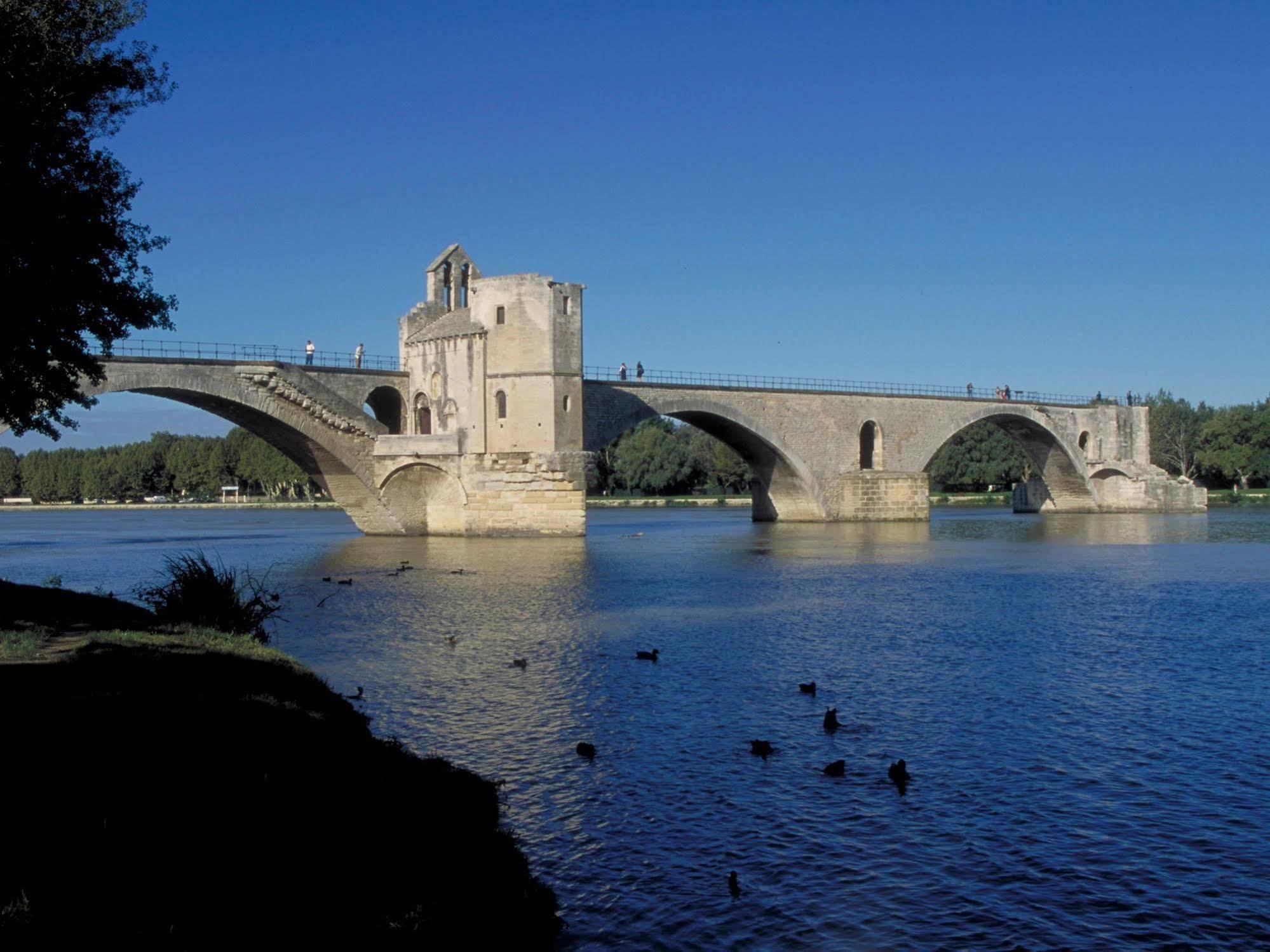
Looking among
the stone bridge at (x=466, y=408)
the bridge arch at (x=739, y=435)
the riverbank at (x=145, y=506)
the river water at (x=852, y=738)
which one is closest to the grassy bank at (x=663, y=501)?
the riverbank at (x=145, y=506)

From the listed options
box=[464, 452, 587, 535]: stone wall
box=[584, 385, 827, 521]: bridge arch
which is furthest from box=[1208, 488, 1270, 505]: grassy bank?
box=[464, 452, 587, 535]: stone wall

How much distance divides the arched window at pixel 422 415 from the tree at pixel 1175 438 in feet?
245

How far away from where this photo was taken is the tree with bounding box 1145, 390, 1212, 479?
101625mm

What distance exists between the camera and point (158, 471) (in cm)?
12788

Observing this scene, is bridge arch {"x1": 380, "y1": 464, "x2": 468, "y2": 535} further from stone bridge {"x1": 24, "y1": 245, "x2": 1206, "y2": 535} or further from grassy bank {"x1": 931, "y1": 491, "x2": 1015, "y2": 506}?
grassy bank {"x1": 931, "y1": 491, "x2": 1015, "y2": 506}

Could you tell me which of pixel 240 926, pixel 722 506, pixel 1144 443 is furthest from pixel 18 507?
pixel 240 926

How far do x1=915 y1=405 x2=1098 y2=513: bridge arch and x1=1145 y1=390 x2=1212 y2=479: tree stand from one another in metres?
29.8

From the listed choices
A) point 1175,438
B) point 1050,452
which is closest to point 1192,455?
point 1175,438

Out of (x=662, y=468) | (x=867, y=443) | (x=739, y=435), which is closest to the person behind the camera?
(x=739, y=435)

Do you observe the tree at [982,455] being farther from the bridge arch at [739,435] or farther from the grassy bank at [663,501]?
the bridge arch at [739,435]

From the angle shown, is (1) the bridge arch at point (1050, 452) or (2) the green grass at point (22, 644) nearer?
(2) the green grass at point (22, 644)

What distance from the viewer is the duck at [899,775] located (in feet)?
35.9

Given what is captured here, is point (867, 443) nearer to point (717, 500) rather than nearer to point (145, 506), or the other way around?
point (717, 500)

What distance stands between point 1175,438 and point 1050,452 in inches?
1431
